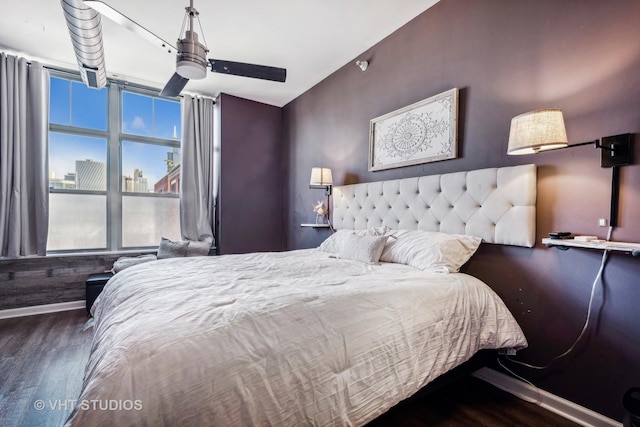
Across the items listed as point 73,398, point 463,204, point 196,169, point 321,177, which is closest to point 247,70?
point 321,177

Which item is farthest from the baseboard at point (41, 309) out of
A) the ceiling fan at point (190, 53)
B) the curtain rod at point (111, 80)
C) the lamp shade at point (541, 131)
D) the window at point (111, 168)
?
the lamp shade at point (541, 131)

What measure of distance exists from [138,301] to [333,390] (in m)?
0.94

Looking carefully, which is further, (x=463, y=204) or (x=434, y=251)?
(x=463, y=204)

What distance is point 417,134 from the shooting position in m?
2.64

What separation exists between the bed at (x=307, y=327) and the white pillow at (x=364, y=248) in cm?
2

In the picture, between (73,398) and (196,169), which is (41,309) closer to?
(73,398)

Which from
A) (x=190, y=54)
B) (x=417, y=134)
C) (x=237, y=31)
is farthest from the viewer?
(x=237, y=31)

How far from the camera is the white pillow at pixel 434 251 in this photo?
200 cm

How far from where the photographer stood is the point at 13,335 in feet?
9.11

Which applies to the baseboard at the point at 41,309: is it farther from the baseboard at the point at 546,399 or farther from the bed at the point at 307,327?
the baseboard at the point at 546,399

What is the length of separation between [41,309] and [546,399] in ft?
16.5

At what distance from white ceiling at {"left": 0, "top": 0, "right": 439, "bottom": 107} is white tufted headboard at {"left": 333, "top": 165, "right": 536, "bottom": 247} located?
1.59 metres

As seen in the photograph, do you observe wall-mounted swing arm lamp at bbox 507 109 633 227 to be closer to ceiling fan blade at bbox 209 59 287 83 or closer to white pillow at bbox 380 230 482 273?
white pillow at bbox 380 230 482 273

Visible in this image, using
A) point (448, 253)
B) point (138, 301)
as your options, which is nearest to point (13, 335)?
point (138, 301)
